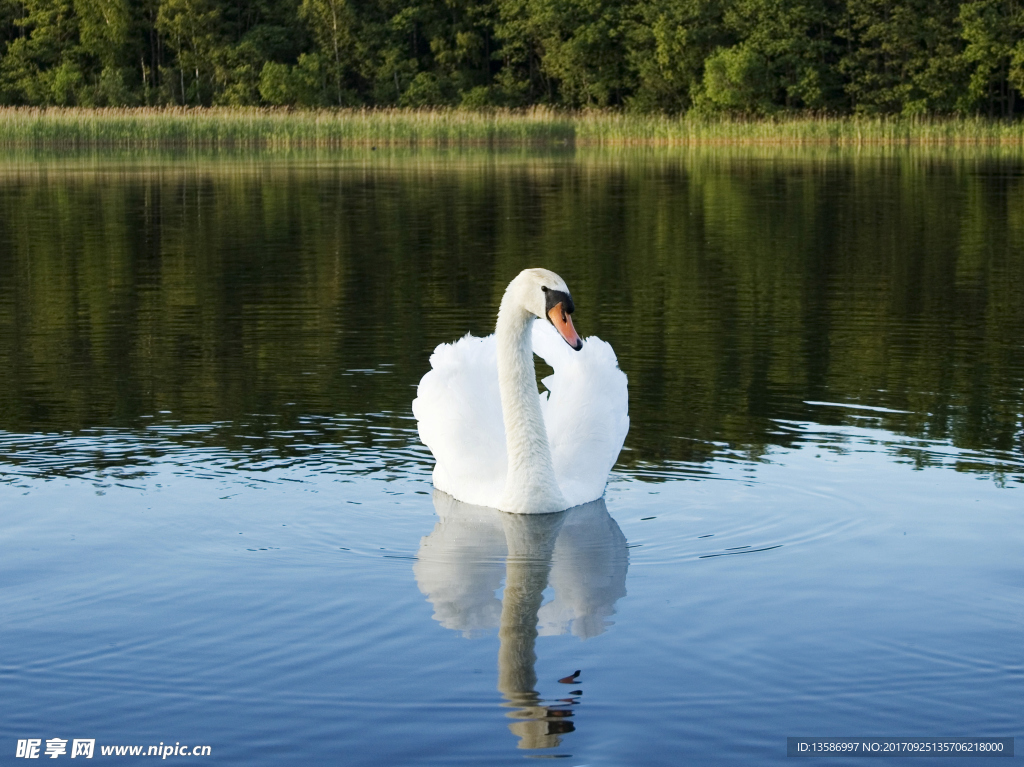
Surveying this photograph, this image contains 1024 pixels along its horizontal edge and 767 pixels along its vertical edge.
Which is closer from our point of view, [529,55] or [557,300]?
[557,300]

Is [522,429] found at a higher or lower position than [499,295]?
higher

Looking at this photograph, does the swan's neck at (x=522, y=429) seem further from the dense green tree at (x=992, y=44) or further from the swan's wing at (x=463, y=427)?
the dense green tree at (x=992, y=44)

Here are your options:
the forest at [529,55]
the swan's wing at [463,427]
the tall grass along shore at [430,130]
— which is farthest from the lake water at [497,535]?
the forest at [529,55]

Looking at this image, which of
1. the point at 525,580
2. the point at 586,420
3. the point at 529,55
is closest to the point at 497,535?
the point at 525,580

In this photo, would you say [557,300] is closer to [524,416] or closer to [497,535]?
[524,416]

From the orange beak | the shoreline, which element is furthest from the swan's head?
the shoreline

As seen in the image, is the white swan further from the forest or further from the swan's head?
the forest

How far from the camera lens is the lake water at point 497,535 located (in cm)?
442

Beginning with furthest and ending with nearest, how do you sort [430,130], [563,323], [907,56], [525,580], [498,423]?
[907,56], [430,130], [498,423], [563,323], [525,580]

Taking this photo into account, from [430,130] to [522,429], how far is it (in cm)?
4758

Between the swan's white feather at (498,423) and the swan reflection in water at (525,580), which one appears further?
the swan's white feather at (498,423)

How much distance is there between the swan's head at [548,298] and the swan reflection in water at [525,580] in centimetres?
87

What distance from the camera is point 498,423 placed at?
7.29 m

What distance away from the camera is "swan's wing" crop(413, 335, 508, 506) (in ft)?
22.5
